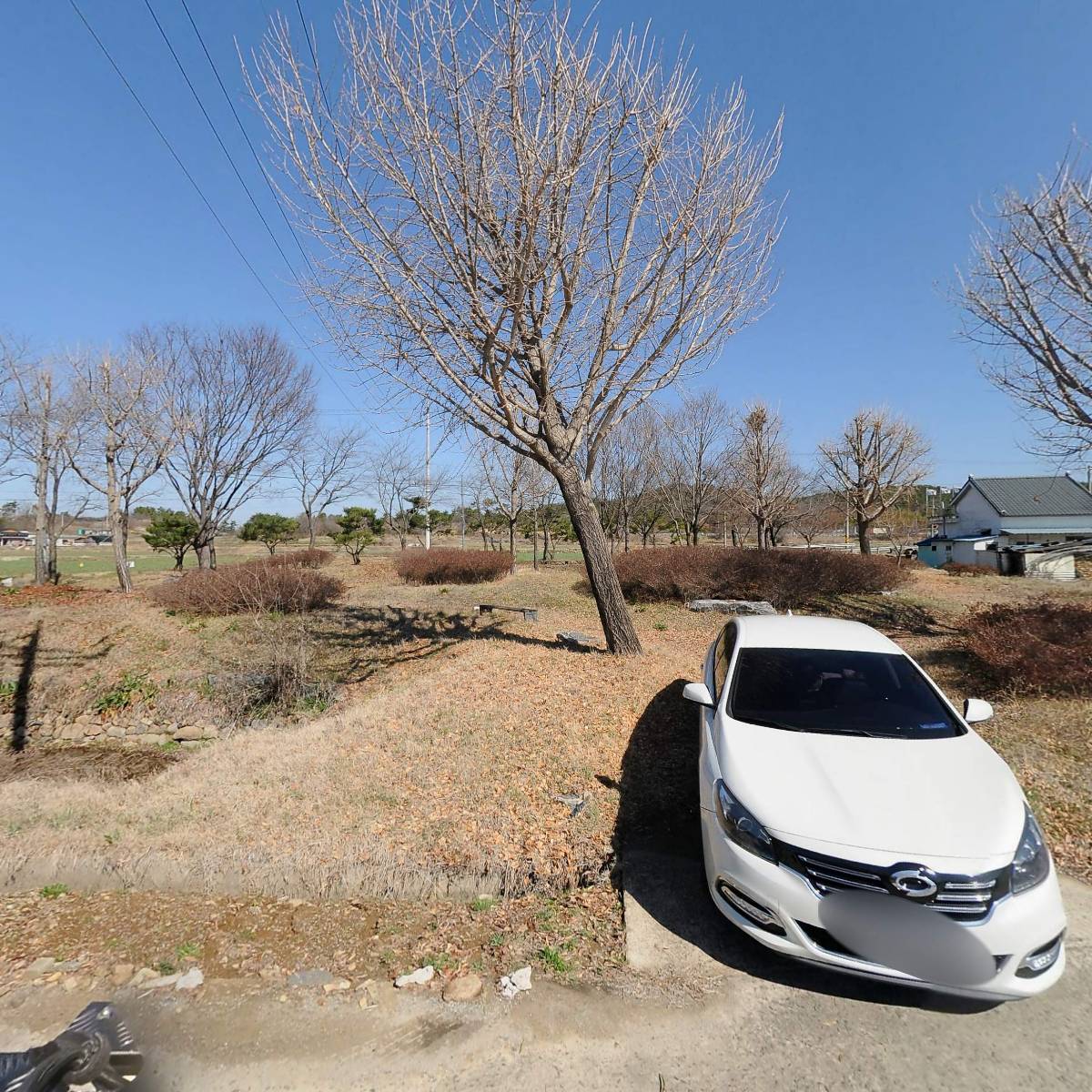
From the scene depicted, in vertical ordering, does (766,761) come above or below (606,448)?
below

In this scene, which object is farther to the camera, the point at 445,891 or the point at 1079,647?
the point at 1079,647

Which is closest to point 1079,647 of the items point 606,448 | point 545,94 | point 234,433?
point 545,94

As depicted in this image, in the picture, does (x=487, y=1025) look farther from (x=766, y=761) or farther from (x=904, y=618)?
(x=904, y=618)

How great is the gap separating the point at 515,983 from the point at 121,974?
1914mm

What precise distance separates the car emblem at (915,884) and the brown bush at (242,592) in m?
11.9

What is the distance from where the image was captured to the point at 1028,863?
2391 mm

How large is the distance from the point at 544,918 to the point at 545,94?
318 inches

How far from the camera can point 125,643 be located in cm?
1047

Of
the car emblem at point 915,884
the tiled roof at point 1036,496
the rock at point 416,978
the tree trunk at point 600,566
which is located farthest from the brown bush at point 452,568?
the tiled roof at point 1036,496

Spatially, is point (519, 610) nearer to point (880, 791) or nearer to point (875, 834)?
point (880, 791)

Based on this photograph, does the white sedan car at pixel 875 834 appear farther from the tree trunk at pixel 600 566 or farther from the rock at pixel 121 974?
the tree trunk at pixel 600 566

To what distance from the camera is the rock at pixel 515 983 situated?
256cm

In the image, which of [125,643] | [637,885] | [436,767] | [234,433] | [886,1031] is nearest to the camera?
[886,1031]

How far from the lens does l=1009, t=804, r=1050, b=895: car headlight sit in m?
2.32
